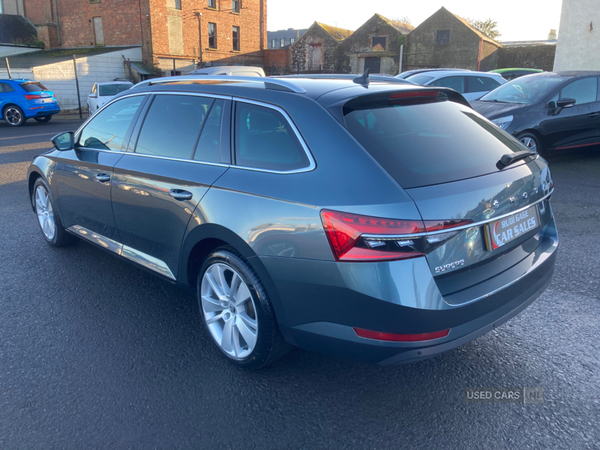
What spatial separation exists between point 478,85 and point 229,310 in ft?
37.7

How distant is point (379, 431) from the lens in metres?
2.44

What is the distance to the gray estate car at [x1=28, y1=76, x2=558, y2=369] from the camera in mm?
2238

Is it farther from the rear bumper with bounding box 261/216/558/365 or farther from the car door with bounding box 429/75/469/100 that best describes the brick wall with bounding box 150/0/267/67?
the rear bumper with bounding box 261/216/558/365

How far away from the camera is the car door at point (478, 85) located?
12353 mm

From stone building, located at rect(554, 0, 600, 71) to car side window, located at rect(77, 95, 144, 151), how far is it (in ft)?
69.6

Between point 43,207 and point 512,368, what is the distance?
4628 millimetres

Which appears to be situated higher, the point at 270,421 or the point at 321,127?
the point at 321,127

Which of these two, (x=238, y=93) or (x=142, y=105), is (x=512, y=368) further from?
(x=142, y=105)

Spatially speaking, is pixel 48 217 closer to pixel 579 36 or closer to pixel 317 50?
pixel 579 36

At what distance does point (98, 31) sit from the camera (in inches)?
1484

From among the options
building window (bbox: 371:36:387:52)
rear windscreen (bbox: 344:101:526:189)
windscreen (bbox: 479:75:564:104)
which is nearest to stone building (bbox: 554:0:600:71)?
windscreen (bbox: 479:75:564:104)

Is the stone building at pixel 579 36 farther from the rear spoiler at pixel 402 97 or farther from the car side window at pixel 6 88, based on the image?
the car side window at pixel 6 88

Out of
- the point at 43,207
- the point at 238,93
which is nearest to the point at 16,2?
A: the point at 43,207

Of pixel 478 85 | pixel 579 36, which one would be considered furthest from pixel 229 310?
pixel 579 36
